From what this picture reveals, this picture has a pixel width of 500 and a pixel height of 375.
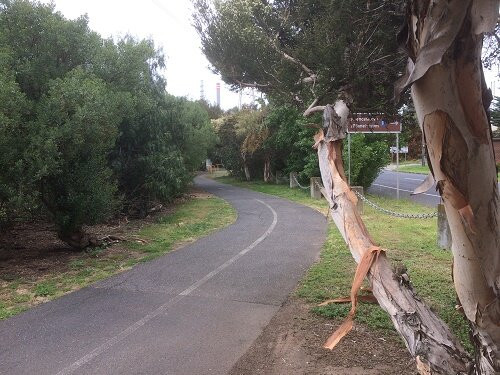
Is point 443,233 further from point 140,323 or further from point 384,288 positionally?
point 140,323

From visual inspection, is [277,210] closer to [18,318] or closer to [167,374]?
[18,318]

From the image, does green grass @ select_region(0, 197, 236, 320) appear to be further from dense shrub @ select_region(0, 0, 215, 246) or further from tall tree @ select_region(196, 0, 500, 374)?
tall tree @ select_region(196, 0, 500, 374)

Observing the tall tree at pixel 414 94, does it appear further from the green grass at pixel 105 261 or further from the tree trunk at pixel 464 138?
the green grass at pixel 105 261

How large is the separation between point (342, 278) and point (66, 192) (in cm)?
592

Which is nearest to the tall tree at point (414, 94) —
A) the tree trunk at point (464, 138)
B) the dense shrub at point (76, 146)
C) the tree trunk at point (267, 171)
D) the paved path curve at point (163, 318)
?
the tree trunk at point (464, 138)

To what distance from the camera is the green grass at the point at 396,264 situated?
5.42m

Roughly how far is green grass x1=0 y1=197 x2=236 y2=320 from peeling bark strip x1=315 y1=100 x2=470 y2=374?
436cm

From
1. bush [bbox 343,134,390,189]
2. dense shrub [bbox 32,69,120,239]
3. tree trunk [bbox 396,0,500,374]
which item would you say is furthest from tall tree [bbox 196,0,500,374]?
bush [bbox 343,134,390,189]

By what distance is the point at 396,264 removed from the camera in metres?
7.34

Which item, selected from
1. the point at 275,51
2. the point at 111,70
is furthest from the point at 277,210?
the point at 275,51

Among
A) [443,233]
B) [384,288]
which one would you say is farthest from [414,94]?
[443,233]

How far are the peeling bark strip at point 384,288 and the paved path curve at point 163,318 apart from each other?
59.3 inches

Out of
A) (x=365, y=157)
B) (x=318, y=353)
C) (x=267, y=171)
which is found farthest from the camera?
(x=267, y=171)

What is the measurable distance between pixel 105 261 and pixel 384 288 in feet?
21.7
